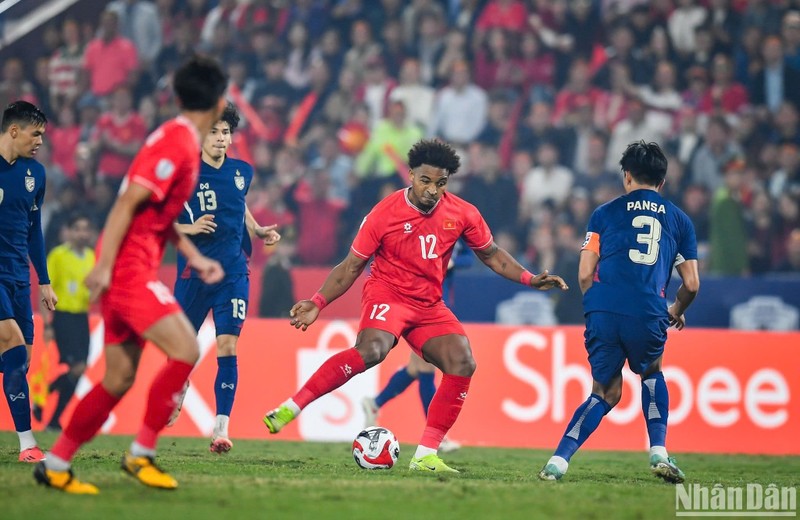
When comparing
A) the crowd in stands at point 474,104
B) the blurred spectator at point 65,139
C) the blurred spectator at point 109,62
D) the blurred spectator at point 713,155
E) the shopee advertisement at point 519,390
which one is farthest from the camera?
the blurred spectator at point 109,62

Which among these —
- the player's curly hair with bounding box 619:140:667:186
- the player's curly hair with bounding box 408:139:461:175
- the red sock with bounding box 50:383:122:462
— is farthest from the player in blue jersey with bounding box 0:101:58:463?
the player's curly hair with bounding box 619:140:667:186

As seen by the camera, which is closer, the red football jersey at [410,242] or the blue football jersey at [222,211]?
the red football jersey at [410,242]

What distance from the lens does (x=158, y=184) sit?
6336 mm

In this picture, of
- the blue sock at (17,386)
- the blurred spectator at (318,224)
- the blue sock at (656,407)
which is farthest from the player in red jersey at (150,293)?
the blurred spectator at (318,224)

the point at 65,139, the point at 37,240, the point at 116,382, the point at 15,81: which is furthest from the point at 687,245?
the point at 15,81

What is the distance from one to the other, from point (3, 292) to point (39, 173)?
0.98m

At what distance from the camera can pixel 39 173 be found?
885 cm

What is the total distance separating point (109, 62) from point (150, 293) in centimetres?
1310

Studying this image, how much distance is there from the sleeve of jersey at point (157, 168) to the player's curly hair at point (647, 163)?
3518 mm

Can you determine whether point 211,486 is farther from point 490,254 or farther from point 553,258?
point 553,258

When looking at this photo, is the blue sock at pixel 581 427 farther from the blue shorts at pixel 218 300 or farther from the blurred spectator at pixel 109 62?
the blurred spectator at pixel 109 62

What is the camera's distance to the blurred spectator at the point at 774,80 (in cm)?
1686

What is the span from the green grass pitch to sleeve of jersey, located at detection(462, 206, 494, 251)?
5.95 ft

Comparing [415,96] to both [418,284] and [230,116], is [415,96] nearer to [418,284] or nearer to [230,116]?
[230,116]
